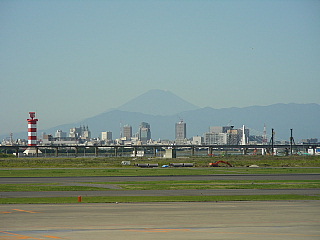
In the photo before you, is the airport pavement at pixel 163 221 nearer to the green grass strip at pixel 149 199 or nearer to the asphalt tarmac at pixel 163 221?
the asphalt tarmac at pixel 163 221

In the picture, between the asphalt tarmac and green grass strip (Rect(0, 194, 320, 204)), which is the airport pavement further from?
green grass strip (Rect(0, 194, 320, 204))

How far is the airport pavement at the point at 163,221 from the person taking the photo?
82.3 ft

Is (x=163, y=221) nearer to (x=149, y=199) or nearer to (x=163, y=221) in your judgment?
(x=163, y=221)

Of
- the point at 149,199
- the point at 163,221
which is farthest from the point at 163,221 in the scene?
the point at 149,199

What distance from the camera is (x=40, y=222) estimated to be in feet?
95.4

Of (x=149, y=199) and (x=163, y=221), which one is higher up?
(x=149, y=199)

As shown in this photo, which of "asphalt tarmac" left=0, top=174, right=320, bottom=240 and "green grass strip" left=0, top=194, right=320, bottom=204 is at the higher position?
"green grass strip" left=0, top=194, right=320, bottom=204

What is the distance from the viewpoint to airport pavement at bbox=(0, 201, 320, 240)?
25094 millimetres

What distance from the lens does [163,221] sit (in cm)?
2953

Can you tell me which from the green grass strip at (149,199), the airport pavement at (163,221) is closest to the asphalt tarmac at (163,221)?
the airport pavement at (163,221)

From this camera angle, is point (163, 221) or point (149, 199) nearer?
point (163, 221)

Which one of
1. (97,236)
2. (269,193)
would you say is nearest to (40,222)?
(97,236)

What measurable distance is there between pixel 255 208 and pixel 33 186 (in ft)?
88.6

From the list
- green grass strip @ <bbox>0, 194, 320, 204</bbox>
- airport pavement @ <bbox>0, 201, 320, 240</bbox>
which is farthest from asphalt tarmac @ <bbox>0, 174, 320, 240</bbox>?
green grass strip @ <bbox>0, 194, 320, 204</bbox>
